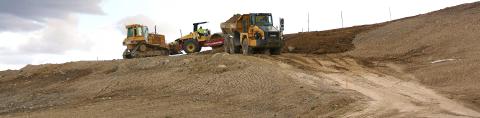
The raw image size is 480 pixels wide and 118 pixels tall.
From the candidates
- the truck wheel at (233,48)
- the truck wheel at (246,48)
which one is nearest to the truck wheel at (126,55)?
the truck wheel at (233,48)

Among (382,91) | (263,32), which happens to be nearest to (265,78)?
(382,91)

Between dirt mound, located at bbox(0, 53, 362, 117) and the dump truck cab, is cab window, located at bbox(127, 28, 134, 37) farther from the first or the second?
the dump truck cab

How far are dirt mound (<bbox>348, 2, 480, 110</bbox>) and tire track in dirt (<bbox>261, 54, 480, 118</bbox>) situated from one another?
1013 millimetres

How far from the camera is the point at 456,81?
2280cm

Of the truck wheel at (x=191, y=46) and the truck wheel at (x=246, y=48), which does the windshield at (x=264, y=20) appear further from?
the truck wheel at (x=191, y=46)

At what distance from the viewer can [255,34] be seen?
28.9 metres

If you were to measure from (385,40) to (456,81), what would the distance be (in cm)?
1459

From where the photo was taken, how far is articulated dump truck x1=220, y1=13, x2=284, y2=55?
28750 mm

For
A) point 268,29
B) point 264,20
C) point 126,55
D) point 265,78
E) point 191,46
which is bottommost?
point 265,78

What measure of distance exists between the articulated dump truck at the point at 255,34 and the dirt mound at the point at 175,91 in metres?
3.68

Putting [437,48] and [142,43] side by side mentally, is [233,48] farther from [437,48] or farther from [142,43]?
[437,48]

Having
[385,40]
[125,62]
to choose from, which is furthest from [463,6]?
[125,62]

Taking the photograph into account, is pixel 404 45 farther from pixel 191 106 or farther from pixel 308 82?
pixel 191 106

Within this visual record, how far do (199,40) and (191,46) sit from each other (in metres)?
0.61
